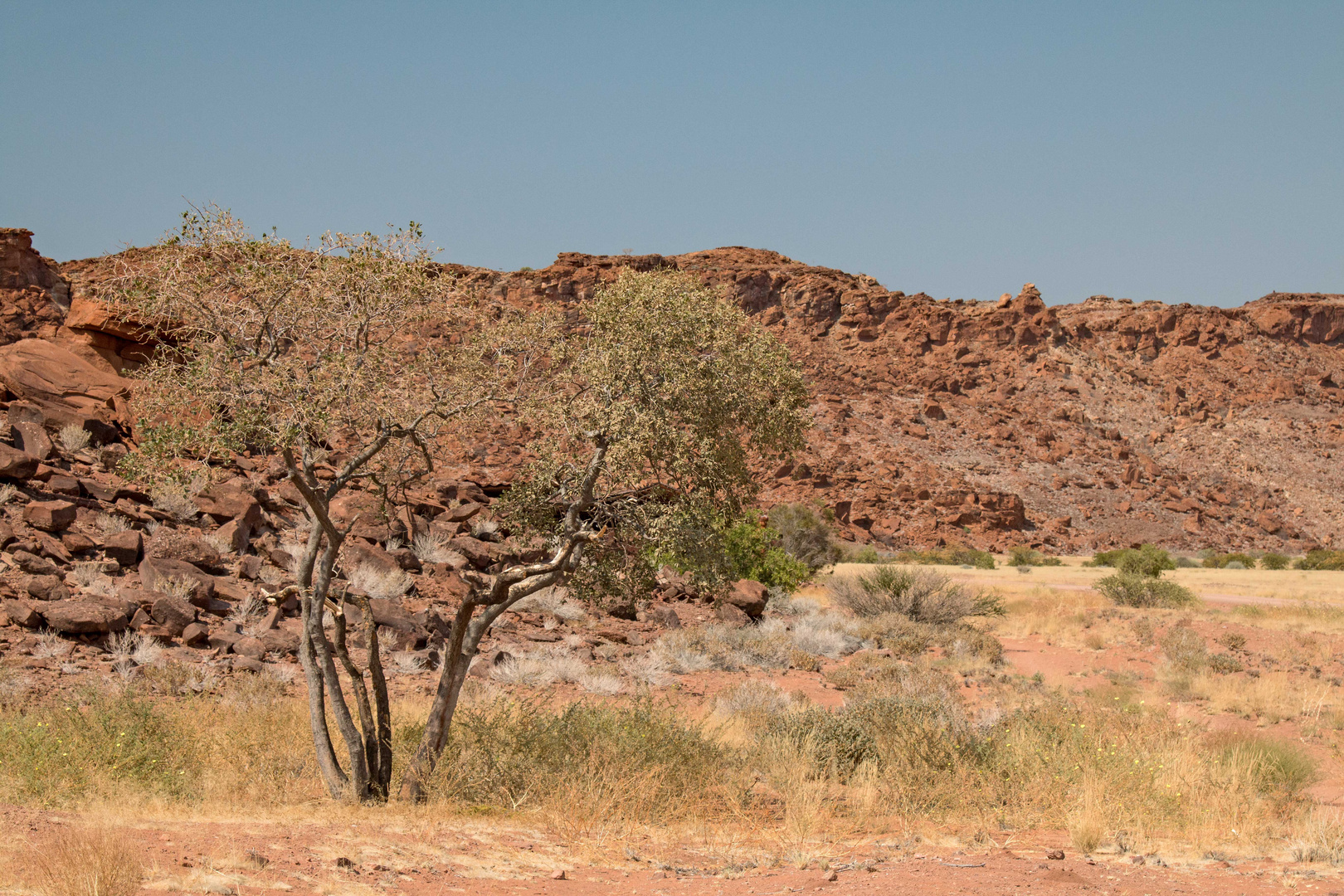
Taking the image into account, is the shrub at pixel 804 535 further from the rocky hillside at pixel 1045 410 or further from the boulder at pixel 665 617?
the boulder at pixel 665 617

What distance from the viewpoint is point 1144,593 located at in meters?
26.1

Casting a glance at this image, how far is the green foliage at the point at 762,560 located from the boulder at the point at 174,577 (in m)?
12.5

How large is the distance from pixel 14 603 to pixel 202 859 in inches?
372

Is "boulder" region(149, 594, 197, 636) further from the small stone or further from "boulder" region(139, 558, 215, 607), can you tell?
"boulder" region(139, 558, 215, 607)

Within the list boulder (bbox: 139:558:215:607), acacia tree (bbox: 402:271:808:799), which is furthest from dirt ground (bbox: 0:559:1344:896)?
boulder (bbox: 139:558:215:607)

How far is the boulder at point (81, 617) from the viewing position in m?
12.7

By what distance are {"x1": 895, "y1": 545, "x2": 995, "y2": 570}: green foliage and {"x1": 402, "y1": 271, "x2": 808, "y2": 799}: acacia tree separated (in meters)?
36.5

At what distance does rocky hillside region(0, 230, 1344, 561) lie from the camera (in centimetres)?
5372

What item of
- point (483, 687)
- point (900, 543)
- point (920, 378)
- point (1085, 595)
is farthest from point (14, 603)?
point (920, 378)

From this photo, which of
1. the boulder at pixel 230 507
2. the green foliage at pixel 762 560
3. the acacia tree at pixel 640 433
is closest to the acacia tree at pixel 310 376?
Result: the acacia tree at pixel 640 433

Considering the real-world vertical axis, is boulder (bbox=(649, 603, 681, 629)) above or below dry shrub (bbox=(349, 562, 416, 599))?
below

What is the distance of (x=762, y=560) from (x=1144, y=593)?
36.1ft

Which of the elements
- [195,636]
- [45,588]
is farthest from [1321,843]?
[45,588]

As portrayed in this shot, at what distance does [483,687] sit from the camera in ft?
44.2
